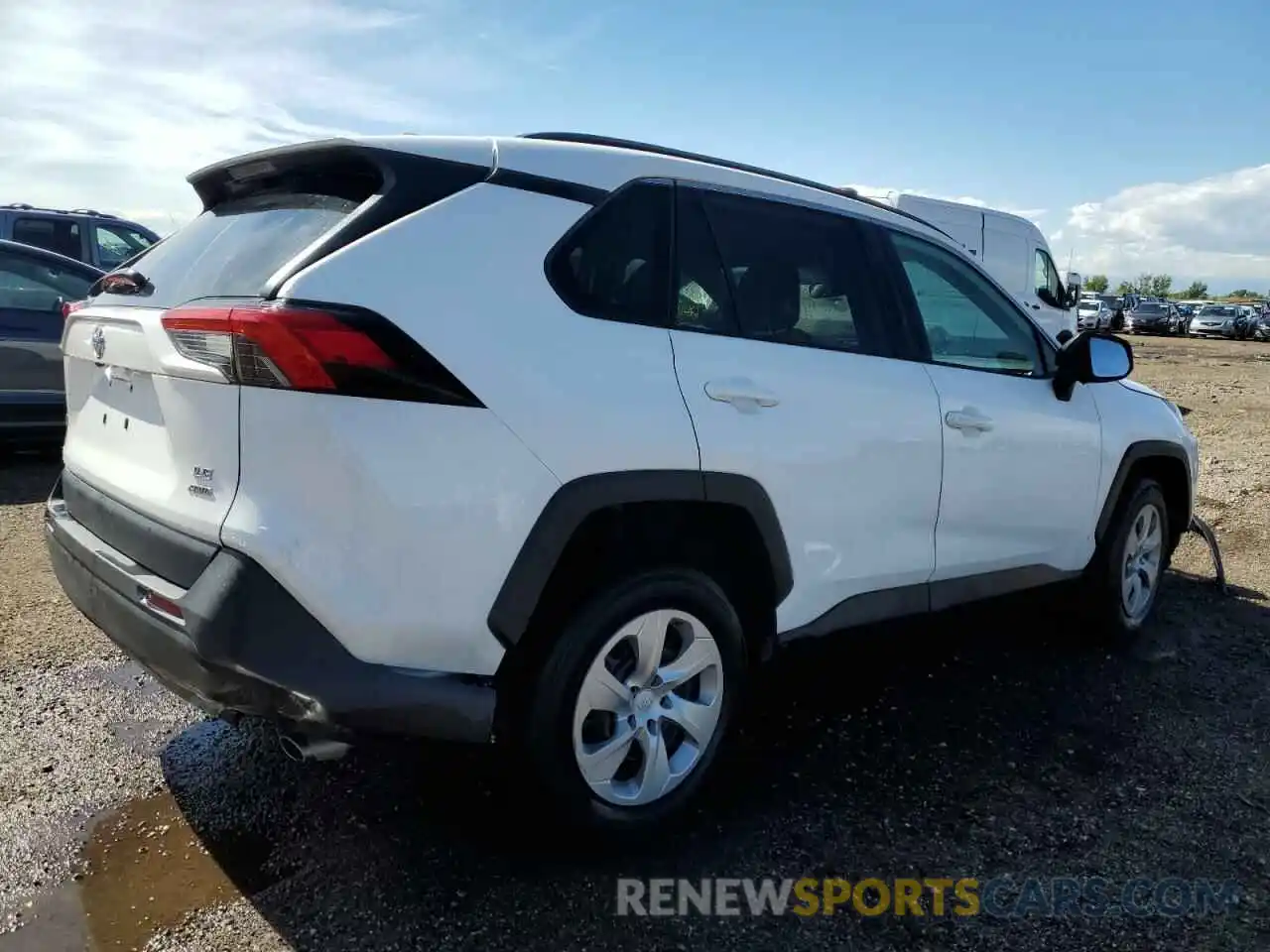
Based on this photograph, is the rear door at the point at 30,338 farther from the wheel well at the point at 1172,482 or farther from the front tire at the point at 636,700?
the wheel well at the point at 1172,482

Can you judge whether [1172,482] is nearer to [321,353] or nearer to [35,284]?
[321,353]

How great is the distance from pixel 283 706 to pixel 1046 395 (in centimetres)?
317

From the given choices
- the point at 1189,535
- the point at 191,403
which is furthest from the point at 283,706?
the point at 1189,535

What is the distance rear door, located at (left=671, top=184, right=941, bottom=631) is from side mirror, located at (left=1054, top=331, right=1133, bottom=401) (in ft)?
3.08

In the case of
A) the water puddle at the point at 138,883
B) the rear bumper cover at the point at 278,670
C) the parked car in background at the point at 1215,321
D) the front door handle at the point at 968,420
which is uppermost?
the parked car in background at the point at 1215,321

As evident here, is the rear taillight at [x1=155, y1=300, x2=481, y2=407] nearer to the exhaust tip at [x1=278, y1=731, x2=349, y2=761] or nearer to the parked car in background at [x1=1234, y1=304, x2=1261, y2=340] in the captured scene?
the exhaust tip at [x1=278, y1=731, x2=349, y2=761]

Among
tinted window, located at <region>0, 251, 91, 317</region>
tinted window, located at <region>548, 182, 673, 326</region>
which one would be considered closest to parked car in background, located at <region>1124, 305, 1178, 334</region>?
tinted window, located at <region>0, 251, 91, 317</region>

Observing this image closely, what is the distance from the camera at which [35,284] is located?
24.0ft

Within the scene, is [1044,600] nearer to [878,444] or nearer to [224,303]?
[878,444]

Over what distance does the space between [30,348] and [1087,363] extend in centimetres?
683

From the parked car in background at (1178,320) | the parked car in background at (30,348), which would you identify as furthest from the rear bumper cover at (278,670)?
the parked car in background at (1178,320)

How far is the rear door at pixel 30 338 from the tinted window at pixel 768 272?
5803 mm

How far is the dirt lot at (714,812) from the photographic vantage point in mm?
2506

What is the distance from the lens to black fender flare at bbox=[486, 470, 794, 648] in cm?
240
